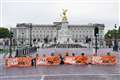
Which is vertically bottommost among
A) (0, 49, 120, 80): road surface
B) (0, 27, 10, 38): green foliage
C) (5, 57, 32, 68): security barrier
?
(0, 49, 120, 80): road surface

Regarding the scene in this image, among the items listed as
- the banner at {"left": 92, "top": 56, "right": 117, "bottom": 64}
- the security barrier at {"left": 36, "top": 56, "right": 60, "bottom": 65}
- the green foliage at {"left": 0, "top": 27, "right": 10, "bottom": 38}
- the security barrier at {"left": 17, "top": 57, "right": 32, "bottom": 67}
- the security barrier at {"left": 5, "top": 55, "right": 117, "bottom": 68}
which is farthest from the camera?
the green foliage at {"left": 0, "top": 27, "right": 10, "bottom": 38}

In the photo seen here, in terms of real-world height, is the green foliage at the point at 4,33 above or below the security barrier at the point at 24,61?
above

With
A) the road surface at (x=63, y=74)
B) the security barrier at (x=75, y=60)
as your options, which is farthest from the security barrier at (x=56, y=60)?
the road surface at (x=63, y=74)

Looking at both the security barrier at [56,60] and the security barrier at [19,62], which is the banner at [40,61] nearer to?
the security barrier at [56,60]

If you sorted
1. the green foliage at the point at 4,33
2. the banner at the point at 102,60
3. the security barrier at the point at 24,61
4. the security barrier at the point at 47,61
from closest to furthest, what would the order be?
1. the security barrier at the point at 24,61
2. the security barrier at the point at 47,61
3. the banner at the point at 102,60
4. the green foliage at the point at 4,33

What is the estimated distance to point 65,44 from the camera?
493 feet

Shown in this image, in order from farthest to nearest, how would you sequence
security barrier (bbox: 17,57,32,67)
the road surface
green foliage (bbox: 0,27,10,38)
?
green foliage (bbox: 0,27,10,38) → security barrier (bbox: 17,57,32,67) → the road surface

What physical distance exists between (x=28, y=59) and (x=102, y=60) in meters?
6.31

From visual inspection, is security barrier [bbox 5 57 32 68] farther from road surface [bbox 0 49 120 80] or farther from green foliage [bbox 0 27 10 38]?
green foliage [bbox 0 27 10 38]

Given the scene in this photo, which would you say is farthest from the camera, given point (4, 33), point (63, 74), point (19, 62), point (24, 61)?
point (4, 33)

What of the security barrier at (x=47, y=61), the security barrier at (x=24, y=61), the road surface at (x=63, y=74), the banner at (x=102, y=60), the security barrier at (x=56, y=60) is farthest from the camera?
the banner at (x=102, y=60)

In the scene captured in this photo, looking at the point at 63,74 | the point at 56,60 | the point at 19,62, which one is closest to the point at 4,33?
the point at 56,60

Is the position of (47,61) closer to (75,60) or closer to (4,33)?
(75,60)

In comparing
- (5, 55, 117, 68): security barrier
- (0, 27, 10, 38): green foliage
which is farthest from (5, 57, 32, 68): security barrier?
(0, 27, 10, 38): green foliage
